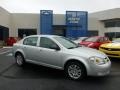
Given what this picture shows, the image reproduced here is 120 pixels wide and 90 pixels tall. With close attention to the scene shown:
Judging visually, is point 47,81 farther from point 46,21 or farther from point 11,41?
point 46,21

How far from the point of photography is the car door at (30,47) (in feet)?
32.6

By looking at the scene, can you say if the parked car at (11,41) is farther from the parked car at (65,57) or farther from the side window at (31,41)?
the parked car at (65,57)

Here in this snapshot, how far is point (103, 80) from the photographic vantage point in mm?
8453

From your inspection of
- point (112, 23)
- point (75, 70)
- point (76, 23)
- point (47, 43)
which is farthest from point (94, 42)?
point (112, 23)

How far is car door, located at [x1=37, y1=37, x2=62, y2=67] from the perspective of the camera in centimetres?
886

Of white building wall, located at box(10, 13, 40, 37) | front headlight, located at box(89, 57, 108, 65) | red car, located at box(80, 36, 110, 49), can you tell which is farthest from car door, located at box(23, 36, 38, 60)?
white building wall, located at box(10, 13, 40, 37)

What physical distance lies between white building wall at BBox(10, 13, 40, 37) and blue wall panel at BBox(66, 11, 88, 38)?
580 centimetres

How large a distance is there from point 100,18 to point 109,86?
4342 cm

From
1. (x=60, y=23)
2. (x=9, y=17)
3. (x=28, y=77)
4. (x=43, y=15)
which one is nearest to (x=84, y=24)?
(x=60, y=23)

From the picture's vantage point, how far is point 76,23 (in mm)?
43969

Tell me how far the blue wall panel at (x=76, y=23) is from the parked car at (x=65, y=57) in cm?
3369

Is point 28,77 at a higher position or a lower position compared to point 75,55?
lower

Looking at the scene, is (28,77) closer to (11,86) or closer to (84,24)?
(11,86)

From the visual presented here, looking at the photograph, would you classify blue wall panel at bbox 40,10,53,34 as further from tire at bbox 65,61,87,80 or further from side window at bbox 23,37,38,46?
tire at bbox 65,61,87,80
